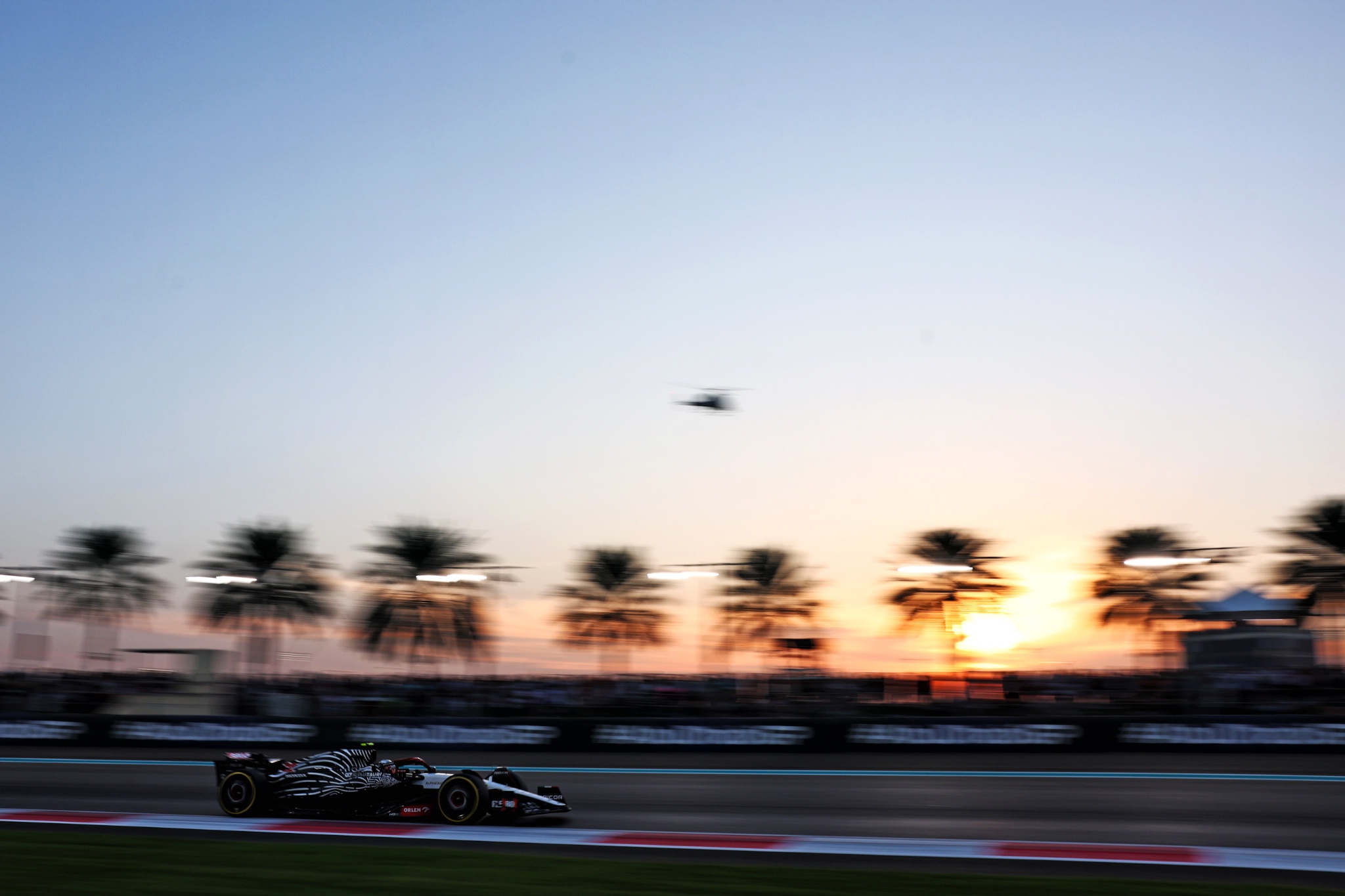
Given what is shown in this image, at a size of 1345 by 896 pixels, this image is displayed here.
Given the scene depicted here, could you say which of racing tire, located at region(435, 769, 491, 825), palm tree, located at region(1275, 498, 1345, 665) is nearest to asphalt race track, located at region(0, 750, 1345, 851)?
racing tire, located at region(435, 769, 491, 825)

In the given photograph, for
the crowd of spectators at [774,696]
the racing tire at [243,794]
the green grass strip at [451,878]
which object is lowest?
the green grass strip at [451,878]

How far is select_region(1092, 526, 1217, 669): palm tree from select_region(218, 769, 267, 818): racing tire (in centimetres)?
3325

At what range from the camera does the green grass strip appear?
27.5ft

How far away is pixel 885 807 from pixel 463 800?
15.9 feet

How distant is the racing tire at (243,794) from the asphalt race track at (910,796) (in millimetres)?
714

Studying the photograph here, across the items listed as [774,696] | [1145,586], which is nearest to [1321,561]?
[1145,586]

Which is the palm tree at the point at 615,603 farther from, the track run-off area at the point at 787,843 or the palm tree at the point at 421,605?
the track run-off area at the point at 787,843

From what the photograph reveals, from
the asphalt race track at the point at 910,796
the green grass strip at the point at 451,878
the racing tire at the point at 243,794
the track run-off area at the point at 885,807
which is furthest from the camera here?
the racing tire at the point at 243,794

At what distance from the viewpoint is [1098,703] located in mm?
21672

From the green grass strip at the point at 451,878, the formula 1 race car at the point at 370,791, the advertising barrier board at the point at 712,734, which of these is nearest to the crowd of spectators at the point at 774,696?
the advertising barrier board at the point at 712,734

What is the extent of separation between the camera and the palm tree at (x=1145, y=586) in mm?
40000

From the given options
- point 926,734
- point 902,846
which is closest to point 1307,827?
point 902,846

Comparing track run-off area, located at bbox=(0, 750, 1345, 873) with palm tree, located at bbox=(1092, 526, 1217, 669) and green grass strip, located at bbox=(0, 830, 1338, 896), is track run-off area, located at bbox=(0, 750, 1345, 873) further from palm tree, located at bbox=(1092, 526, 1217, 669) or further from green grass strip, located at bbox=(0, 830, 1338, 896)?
palm tree, located at bbox=(1092, 526, 1217, 669)

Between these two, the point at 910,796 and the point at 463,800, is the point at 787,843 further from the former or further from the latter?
the point at 910,796
